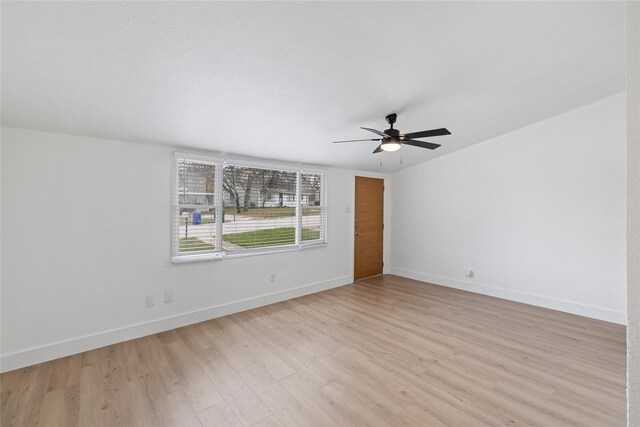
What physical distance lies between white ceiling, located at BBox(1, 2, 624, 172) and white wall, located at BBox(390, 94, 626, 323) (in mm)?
745

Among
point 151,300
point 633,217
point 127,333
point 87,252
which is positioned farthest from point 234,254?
point 633,217

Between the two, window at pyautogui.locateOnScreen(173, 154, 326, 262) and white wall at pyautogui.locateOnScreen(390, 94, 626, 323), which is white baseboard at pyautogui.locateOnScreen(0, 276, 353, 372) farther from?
white wall at pyautogui.locateOnScreen(390, 94, 626, 323)

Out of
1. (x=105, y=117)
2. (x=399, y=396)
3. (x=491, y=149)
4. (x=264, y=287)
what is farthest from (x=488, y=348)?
(x=105, y=117)

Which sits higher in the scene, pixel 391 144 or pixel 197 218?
pixel 391 144

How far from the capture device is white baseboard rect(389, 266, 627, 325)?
3.56 m

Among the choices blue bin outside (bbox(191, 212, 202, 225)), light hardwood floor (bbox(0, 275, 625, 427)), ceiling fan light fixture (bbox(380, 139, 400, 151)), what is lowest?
light hardwood floor (bbox(0, 275, 625, 427))

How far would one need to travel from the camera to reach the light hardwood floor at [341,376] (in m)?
1.96

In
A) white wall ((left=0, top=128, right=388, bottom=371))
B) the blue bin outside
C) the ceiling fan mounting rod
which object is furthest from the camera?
the blue bin outside

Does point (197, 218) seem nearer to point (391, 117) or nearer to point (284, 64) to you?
point (284, 64)

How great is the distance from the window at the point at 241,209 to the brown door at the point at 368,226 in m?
0.96

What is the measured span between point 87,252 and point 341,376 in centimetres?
287

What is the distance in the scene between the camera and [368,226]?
5770 mm

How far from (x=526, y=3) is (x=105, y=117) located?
350 centimetres

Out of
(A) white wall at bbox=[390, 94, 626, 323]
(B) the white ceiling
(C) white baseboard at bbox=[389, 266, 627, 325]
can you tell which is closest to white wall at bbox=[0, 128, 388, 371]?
(B) the white ceiling
